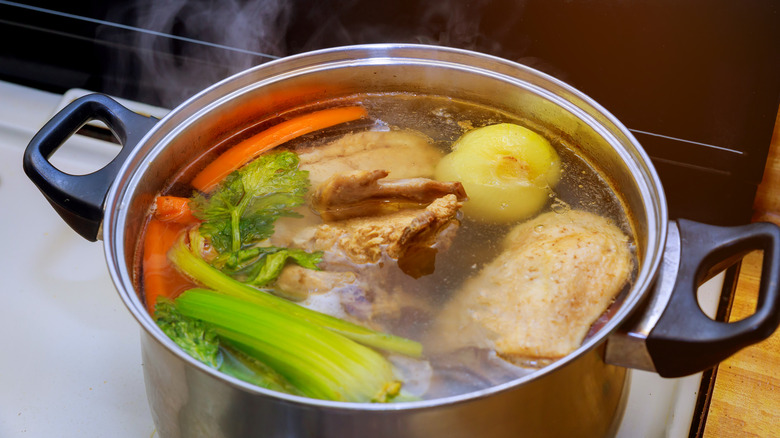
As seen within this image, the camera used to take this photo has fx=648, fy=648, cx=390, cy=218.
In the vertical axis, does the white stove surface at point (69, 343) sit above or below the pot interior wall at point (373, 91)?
below

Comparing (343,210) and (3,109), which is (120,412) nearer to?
(343,210)

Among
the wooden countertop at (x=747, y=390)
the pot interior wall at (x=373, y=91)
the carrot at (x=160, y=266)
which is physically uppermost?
the pot interior wall at (x=373, y=91)

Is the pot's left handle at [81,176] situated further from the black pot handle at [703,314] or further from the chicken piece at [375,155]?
the black pot handle at [703,314]

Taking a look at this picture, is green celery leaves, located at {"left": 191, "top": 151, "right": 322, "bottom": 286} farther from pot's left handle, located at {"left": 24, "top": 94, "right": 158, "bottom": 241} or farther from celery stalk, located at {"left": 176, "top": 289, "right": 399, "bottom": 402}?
pot's left handle, located at {"left": 24, "top": 94, "right": 158, "bottom": 241}

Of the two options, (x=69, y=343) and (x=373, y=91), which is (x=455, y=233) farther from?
(x=69, y=343)

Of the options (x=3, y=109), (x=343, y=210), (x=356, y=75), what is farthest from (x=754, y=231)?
(x=3, y=109)

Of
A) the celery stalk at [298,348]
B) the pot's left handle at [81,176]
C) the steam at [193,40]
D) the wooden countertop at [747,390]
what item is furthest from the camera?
the steam at [193,40]

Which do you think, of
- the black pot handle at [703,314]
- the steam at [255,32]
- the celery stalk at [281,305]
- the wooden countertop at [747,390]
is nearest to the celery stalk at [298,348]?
the celery stalk at [281,305]

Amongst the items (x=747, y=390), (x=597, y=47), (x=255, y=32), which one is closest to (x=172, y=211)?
(x=255, y=32)
